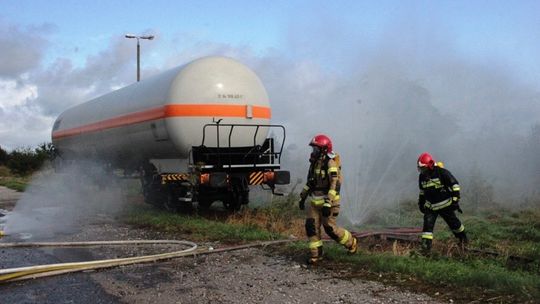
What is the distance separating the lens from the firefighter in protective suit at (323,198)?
6.92 metres

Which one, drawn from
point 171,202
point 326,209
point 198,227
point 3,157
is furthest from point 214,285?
point 3,157

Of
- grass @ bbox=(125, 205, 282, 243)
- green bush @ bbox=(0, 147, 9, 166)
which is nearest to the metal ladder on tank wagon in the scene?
grass @ bbox=(125, 205, 282, 243)

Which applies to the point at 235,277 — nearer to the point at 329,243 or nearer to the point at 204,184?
the point at 329,243

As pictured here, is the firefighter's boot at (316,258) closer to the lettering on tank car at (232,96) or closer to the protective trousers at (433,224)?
the protective trousers at (433,224)

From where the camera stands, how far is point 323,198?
7.14 metres

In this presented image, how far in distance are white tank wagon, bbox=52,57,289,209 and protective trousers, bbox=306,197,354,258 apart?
4.13 m

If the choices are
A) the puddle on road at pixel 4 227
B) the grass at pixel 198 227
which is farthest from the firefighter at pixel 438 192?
the puddle on road at pixel 4 227

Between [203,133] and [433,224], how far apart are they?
5315 mm

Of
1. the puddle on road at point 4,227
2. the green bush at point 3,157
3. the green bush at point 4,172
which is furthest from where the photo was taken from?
the green bush at point 3,157

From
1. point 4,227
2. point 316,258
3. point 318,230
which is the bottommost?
point 4,227

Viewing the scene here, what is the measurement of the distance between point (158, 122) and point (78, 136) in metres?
6.69

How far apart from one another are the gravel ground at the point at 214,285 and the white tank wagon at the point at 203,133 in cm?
402

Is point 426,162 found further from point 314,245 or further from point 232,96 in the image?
point 232,96

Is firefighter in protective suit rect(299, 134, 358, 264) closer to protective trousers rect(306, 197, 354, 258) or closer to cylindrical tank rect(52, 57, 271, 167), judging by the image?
protective trousers rect(306, 197, 354, 258)
